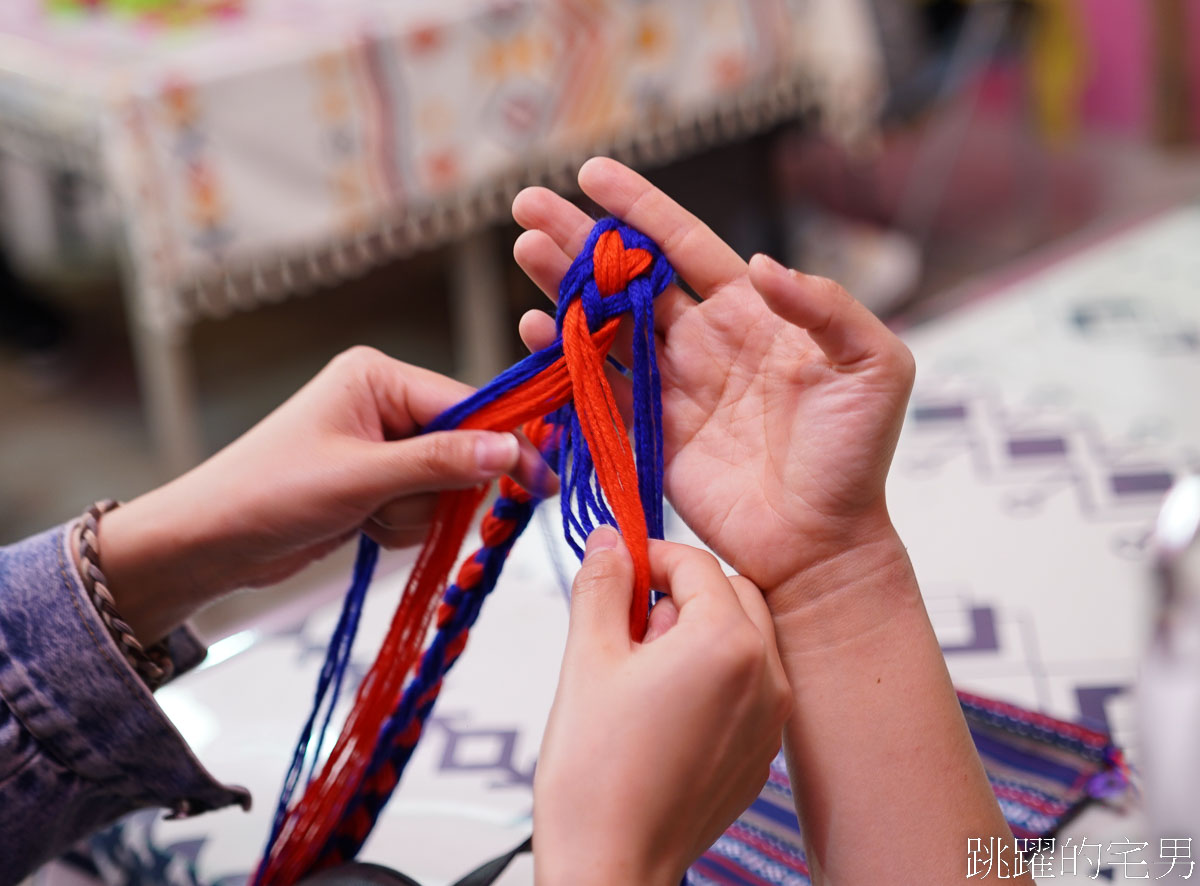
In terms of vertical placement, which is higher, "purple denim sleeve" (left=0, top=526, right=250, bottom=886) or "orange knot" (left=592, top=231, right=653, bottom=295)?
"orange knot" (left=592, top=231, right=653, bottom=295)

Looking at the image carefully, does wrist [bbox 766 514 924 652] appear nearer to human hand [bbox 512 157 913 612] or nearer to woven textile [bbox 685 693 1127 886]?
human hand [bbox 512 157 913 612]

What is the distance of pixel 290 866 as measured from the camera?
2.39ft

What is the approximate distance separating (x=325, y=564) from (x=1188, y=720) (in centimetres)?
171

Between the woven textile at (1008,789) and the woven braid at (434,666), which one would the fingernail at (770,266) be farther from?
the woven textile at (1008,789)

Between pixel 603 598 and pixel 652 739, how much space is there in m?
0.08

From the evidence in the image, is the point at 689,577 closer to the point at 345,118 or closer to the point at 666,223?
the point at 666,223

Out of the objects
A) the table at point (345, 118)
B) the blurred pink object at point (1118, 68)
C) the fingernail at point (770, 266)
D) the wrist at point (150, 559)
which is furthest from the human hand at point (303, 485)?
the blurred pink object at point (1118, 68)

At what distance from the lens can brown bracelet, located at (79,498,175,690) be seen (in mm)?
696

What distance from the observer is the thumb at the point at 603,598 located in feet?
1.77

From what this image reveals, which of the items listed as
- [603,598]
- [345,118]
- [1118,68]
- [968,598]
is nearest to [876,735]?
[603,598]

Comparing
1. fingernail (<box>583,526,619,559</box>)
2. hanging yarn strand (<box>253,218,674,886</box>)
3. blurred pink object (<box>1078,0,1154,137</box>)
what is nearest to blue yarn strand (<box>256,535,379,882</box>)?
hanging yarn strand (<box>253,218,674,886</box>)

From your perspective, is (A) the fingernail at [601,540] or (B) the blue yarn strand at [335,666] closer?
(A) the fingernail at [601,540]

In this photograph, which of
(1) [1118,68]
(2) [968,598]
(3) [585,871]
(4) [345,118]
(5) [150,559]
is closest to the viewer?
(3) [585,871]

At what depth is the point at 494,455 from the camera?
70 cm
